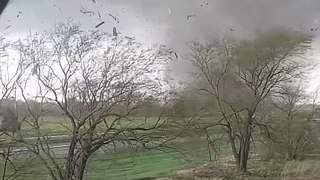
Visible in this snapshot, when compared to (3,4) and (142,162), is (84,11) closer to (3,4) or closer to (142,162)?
(3,4)

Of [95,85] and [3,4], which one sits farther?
[95,85]

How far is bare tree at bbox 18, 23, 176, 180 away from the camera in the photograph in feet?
5.98

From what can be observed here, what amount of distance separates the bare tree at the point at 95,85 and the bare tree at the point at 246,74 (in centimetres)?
18

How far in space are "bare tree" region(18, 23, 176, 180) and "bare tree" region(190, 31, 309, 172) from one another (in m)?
0.18

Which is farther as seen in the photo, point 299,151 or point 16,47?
point 299,151

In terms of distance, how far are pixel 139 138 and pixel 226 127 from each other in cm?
30

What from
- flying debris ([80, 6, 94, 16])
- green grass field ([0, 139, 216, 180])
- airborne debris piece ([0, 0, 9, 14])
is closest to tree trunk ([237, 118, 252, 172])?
green grass field ([0, 139, 216, 180])

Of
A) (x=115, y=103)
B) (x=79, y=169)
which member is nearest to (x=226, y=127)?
(x=115, y=103)

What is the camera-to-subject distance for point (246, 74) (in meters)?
1.92

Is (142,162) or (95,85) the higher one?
(95,85)

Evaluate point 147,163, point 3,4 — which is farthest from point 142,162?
point 3,4

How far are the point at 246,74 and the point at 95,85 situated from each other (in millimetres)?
507

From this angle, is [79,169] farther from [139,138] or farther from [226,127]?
[226,127]

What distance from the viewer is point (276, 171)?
193cm
